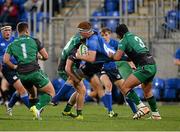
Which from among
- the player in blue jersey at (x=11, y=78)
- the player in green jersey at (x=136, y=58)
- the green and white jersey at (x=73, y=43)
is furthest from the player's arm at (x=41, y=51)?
the player in green jersey at (x=136, y=58)

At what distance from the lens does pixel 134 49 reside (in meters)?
18.5

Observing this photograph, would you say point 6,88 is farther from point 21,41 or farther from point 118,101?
point 21,41

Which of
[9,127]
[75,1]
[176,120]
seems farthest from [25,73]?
[75,1]

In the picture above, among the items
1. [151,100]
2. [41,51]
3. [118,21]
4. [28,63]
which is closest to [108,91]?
[151,100]

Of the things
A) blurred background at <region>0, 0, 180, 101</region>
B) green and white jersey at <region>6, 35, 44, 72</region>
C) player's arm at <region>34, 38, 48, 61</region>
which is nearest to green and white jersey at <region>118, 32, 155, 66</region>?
player's arm at <region>34, 38, 48, 61</region>

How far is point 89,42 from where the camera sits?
18.3 m

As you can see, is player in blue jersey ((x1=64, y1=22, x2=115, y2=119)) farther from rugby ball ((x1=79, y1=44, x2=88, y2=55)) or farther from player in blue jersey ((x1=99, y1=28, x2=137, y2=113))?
player in blue jersey ((x1=99, y1=28, x2=137, y2=113))

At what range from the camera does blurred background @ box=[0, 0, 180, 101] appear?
93.0 feet

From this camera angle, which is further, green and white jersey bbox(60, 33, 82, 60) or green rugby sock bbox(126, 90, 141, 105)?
green and white jersey bbox(60, 33, 82, 60)

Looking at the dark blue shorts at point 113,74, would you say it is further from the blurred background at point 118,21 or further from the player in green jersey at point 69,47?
the blurred background at point 118,21

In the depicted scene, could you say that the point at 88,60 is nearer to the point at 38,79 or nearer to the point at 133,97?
the point at 38,79

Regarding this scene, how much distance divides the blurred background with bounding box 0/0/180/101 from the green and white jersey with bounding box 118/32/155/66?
30.0 ft

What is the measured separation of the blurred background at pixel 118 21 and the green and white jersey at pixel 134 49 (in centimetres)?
915

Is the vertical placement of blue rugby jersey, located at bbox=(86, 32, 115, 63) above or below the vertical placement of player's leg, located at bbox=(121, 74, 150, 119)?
above
